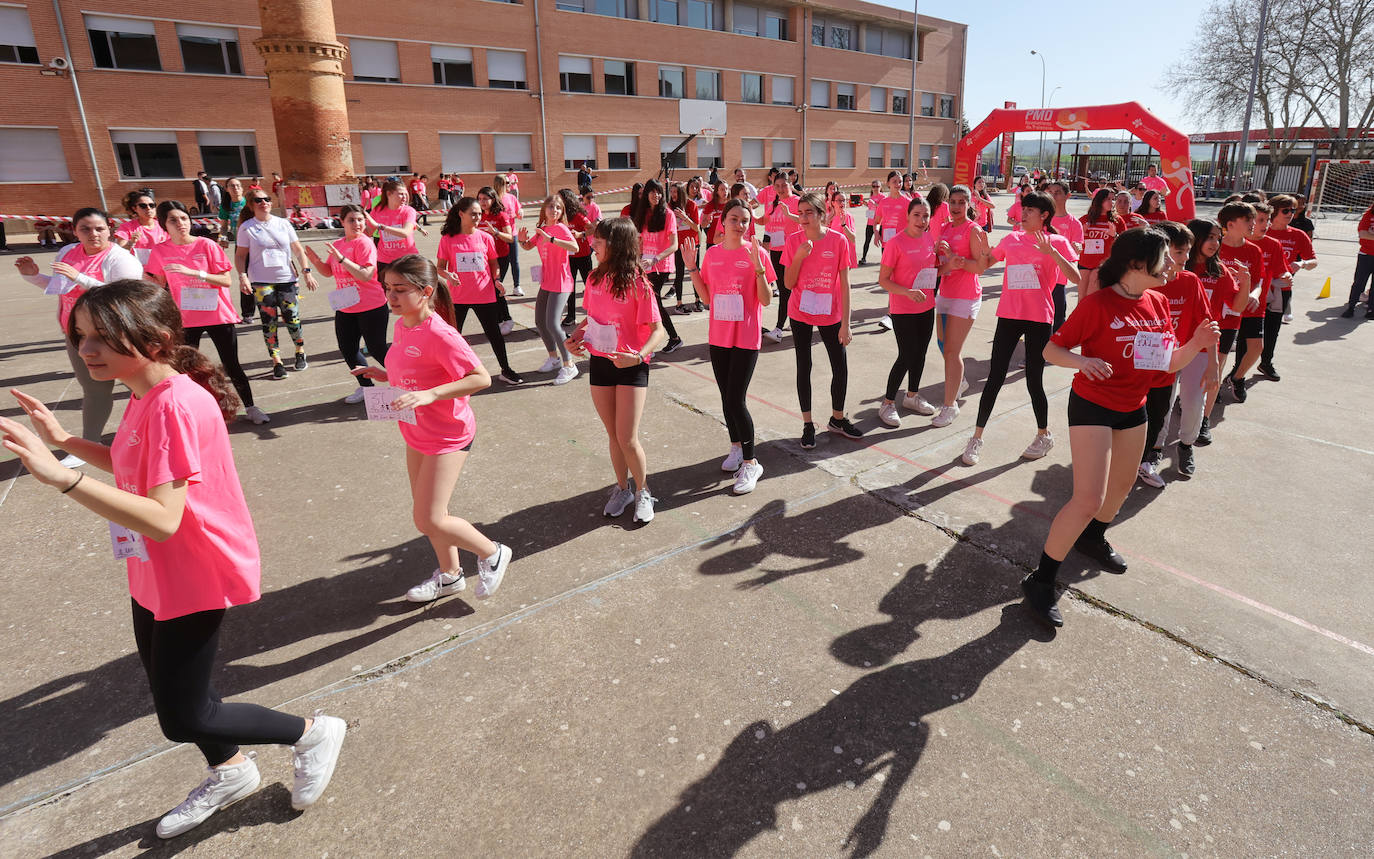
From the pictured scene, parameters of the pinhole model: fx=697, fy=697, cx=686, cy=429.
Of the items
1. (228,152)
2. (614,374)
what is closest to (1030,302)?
(614,374)

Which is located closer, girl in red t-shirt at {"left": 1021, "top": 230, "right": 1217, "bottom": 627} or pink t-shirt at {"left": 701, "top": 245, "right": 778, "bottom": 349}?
girl in red t-shirt at {"left": 1021, "top": 230, "right": 1217, "bottom": 627}

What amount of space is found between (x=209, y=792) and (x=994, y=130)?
1051 inches

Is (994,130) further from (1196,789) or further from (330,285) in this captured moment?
(1196,789)

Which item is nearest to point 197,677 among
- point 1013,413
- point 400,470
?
point 400,470

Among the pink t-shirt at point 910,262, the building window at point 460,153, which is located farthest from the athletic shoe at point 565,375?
the building window at point 460,153

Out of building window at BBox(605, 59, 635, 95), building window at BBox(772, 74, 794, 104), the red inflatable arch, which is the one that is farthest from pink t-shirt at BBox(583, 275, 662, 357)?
building window at BBox(772, 74, 794, 104)

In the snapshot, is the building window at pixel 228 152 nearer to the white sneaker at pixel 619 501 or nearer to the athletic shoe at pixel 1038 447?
the white sneaker at pixel 619 501

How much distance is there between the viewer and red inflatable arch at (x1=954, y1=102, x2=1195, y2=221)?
17.7m

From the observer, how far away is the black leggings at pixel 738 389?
199 inches

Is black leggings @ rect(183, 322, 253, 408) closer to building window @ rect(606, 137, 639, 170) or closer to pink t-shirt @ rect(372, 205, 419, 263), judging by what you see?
pink t-shirt @ rect(372, 205, 419, 263)

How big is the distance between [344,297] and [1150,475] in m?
6.89

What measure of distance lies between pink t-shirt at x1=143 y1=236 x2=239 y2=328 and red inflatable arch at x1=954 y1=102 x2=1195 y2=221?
1893 centimetres

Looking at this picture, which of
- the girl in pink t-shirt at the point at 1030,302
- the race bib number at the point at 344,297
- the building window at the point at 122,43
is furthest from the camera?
the building window at the point at 122,43

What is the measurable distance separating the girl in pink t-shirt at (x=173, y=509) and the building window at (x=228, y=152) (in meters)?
29.7
